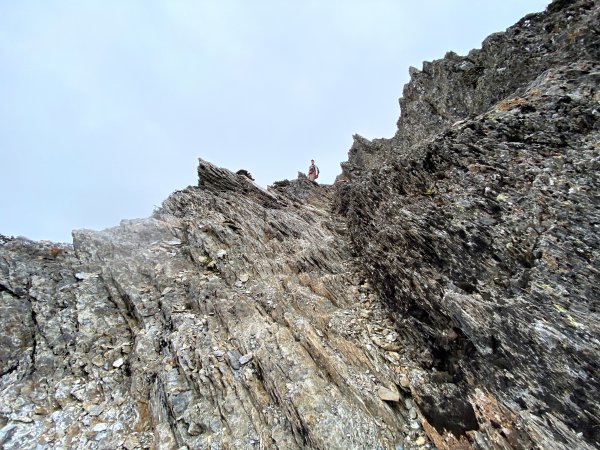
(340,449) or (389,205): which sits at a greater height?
(389,205)

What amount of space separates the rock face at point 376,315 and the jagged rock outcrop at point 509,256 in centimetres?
5

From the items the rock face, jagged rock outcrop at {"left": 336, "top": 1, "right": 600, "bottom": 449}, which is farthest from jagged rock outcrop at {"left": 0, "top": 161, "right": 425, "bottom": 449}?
jagged rock outcrop at {"left": 336, "top": 1, "right": 600, "bottom": 449}

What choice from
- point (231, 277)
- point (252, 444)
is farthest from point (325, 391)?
point (231, 277)

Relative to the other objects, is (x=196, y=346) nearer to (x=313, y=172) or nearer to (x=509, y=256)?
(x=509, y=256)

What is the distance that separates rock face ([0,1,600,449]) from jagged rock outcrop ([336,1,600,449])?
52mm

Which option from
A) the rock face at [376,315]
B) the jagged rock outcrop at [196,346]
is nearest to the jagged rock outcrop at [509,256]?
the rock face at [376,315]

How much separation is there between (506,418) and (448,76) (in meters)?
27.3

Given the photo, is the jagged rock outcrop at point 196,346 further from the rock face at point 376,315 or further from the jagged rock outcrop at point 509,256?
the jagged rock outcrop at point 509,256

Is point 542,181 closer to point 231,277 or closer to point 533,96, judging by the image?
point 533,96

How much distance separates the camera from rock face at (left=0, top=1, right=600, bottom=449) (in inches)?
316

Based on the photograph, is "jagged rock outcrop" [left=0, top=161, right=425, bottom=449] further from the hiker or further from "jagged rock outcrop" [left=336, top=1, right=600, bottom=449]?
the hiker

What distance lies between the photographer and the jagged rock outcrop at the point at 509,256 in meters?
7.33

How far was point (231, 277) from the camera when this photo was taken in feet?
49.9

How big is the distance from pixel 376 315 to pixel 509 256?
5.68m
